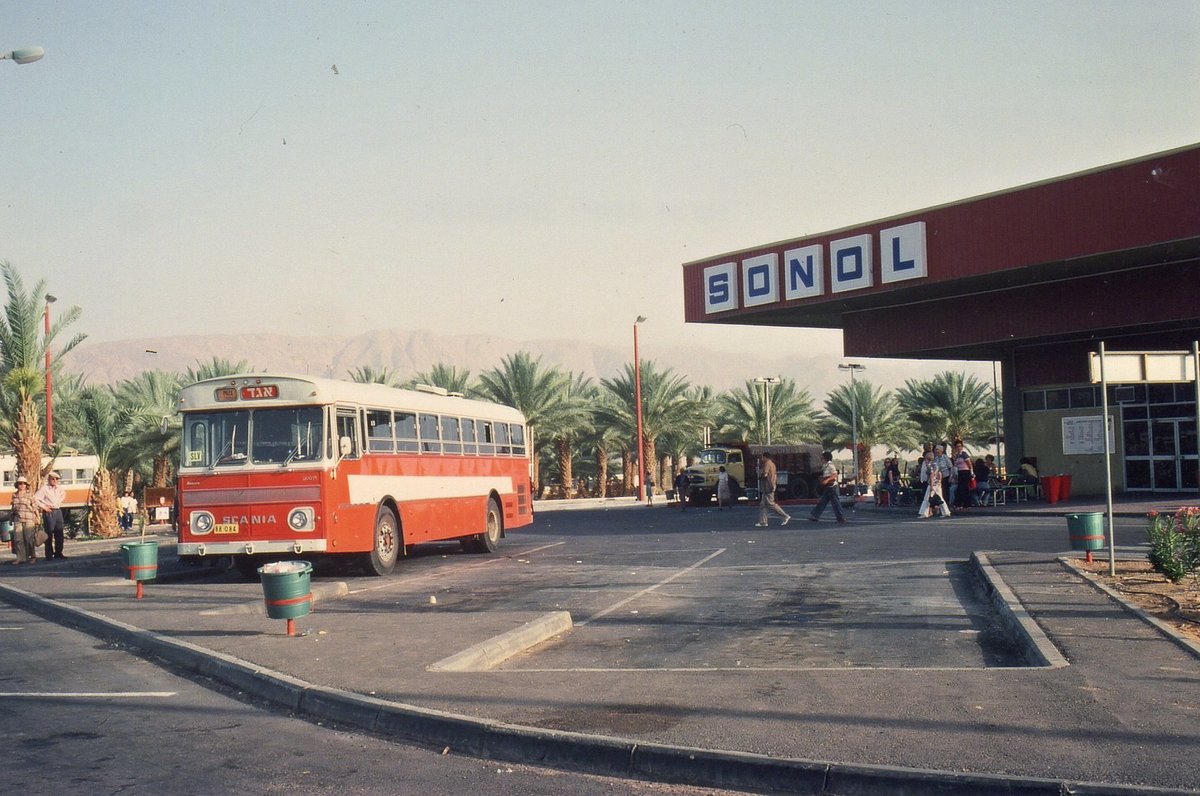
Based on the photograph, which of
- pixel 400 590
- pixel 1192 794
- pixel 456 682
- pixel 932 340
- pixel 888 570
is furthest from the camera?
pixel 932 340

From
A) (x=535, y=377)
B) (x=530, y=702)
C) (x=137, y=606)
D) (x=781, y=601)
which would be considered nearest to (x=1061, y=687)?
(x=530, y=702)

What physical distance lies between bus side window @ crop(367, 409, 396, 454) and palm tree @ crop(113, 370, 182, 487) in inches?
710

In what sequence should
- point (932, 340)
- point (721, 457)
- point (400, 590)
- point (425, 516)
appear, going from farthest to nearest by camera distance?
point (721, 457)
point (932, 340)
point (425, 516)
point (400, 590)

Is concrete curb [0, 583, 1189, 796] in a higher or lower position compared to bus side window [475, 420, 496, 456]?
lower

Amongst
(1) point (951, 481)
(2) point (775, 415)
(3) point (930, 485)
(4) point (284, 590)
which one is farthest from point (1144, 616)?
(2) point (775, 415)

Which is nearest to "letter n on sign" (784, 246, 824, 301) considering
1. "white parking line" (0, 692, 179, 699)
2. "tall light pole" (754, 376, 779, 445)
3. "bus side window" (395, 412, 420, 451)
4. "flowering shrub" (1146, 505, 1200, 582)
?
"bus side window" (395, 412, 420, 451)

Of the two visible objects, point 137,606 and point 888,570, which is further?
point 888,570

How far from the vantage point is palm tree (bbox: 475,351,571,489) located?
5175 centimetres

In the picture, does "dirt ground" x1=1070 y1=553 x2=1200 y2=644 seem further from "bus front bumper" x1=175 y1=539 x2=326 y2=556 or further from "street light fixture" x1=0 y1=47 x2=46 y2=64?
"street light fixture" x1=0 y1=47 x2=46 y2=64

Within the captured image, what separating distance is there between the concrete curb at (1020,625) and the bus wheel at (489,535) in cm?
1040

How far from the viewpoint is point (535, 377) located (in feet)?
171

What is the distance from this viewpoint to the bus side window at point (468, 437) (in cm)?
2225

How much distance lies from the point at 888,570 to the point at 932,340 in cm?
1829

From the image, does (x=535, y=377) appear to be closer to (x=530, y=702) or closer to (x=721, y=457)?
(x=721, y=457)
